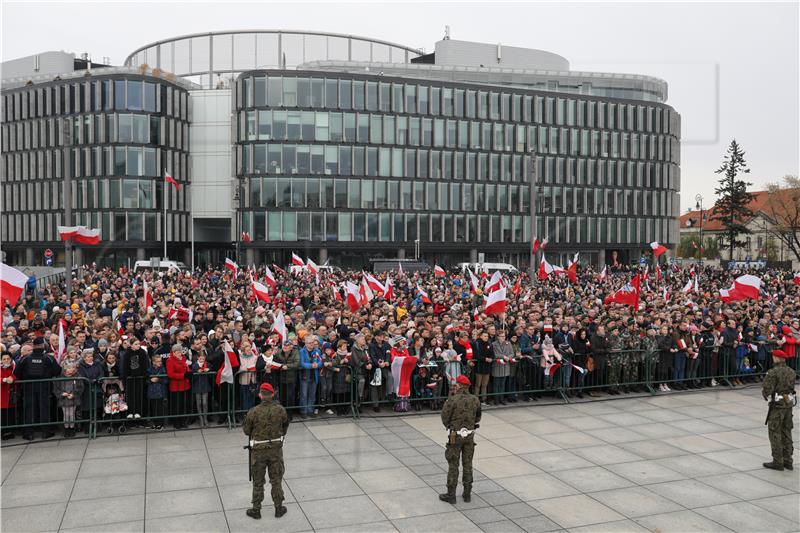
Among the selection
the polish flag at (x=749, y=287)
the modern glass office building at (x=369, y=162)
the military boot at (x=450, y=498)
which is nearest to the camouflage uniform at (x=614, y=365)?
the polish flag at (x=749, y=287)

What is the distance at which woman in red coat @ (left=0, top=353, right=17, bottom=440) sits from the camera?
11.8 m

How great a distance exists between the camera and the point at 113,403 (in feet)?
40.9

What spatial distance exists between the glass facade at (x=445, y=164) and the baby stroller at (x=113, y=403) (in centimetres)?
5469

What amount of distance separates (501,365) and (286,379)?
4.69 meters

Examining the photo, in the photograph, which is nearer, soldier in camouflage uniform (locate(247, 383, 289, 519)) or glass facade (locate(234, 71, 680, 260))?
soldier in camouflage uniform (locate(247, 383, 289, 519))

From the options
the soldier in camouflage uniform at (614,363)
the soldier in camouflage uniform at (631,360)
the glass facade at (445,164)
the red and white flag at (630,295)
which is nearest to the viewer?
the soldier in camouflage uniform at (614,363)

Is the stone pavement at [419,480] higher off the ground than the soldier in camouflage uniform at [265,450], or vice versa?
the soldier in camouflage uniform at [265,450]

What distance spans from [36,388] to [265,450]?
5703 millimetres

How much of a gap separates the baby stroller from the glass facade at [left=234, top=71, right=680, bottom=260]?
54692mm

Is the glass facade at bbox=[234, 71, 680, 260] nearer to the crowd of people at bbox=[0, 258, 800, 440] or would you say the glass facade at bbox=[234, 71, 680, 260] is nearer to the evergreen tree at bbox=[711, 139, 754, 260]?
the evergreen tree at bbox=[711, 139, 754, 260]

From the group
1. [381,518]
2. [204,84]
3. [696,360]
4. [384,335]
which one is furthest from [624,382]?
[204,84]

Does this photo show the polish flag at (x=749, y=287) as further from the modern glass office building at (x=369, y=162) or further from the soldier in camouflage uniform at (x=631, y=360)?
the modern glass office building at (x=369, y=162)

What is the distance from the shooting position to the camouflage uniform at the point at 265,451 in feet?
28.6

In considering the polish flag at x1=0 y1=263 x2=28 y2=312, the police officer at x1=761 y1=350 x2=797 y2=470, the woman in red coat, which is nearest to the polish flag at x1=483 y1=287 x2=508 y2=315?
the police officer at x1=761 y1=350 x2=797 y2=470
